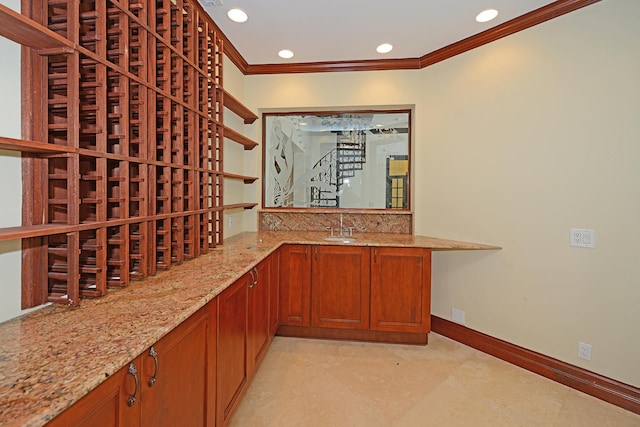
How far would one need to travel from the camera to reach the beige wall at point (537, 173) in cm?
205

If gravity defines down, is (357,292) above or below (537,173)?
below

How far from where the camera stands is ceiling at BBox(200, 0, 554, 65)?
7.57 ft

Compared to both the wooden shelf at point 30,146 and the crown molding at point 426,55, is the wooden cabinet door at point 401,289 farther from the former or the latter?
the wooden shelf at point 30,146

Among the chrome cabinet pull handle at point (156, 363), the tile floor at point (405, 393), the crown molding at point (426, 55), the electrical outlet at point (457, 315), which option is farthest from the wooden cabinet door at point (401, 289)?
the chrome cabinet pull handle at point (156, 363)

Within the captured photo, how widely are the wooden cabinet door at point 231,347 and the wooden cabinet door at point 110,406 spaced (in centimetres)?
58

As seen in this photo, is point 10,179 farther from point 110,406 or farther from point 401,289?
point 401,289

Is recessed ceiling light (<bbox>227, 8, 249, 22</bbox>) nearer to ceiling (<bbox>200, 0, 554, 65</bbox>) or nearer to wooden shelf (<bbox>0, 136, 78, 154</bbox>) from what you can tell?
ceiling (<bbox>200, 0, 554, 65</bbox>)

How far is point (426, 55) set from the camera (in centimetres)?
311

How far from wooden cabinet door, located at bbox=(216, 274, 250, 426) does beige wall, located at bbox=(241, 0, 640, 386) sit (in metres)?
2.07

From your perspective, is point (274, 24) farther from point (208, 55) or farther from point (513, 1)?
point (513, 1)

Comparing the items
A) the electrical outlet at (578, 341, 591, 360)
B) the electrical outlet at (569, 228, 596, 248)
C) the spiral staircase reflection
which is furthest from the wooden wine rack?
the electrical outlet at (578, 341, 591, 360)

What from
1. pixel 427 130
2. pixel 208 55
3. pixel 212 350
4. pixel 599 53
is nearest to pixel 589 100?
pixel 599 53

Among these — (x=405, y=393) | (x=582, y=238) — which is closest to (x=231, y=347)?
(x=405, y=393)

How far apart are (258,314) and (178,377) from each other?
1017mm
